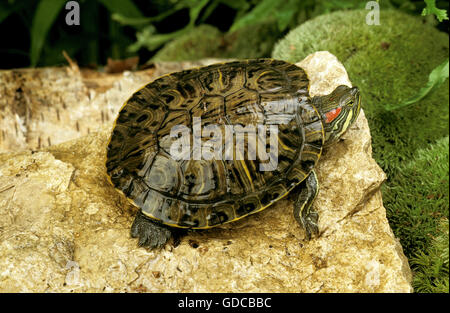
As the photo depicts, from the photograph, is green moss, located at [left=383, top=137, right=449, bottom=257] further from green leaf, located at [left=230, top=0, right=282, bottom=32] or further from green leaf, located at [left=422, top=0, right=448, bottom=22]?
green leaf, located at [left=230, top=0, right=282, bottom=32]

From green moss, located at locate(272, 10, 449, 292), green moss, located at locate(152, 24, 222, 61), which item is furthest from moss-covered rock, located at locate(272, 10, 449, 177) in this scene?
green moss, located at locate(152, 24, 222, 61)

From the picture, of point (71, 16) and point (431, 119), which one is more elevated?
point (71, 16)

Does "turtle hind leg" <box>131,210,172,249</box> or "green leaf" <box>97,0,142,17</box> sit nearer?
"turtle hind leg" <box>131,210,172,249</box>

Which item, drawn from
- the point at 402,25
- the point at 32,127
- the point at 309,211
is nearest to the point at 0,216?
the point at 32,127

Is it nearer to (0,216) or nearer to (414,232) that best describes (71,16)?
(0,216)

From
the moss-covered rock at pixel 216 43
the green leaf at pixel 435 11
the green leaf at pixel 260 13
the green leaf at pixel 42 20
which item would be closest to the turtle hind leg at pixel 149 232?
the green leaf at pixel 435 11

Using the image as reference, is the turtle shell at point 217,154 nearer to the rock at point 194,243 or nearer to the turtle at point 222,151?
the turtle at point 222,151
